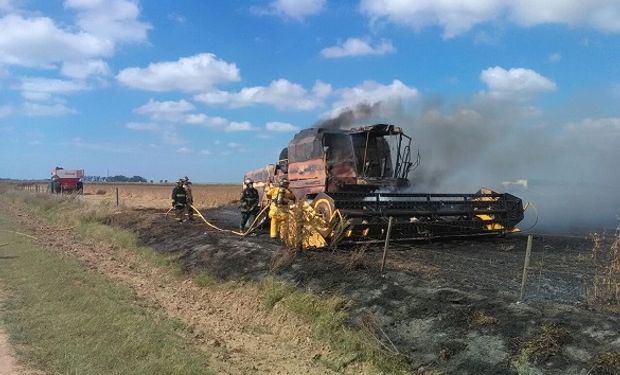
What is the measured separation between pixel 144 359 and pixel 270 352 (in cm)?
182

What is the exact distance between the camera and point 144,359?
7082mm

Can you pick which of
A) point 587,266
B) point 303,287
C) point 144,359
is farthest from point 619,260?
point 144,359

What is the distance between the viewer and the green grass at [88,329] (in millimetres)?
6832

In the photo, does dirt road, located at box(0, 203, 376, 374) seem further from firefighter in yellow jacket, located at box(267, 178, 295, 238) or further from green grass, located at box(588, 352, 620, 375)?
firefighter in yellow jacket, located at box(267, 178, 295, 238)

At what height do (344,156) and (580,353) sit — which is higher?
(344,156)

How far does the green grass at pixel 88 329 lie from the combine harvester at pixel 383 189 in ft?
15.2

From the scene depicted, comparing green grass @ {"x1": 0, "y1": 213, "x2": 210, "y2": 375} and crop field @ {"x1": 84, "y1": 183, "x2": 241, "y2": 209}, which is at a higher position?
crop field @ {"x1": 84, "y1": 183, "x2": 241, "y2": 209}

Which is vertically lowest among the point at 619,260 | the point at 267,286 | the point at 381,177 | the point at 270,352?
the point at 270,352

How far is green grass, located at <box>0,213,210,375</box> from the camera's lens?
6832 mm

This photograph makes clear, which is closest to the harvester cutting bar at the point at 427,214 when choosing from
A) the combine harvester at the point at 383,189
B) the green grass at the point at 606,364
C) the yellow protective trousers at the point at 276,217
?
the combine harvester at the point at 383,189

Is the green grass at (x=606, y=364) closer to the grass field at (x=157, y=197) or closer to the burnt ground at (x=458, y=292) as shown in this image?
the burnt ground at (x=458, y=292)

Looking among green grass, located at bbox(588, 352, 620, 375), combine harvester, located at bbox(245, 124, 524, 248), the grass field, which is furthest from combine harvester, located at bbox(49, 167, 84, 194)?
green grass, located at bbox(588, 352, 620, 375)

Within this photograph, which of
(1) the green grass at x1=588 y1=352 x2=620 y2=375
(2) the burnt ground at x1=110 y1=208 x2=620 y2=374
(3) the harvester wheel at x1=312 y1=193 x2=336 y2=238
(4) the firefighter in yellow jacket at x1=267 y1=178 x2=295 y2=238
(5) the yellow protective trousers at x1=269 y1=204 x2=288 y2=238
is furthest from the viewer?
(4) the firefighter in yellow jacket at x1=267 y1=178 x2=295 y2=238

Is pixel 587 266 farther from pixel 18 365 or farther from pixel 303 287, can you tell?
pixel 18 365
